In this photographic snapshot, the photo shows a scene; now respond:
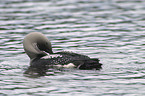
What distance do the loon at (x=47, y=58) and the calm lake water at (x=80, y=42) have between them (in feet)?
0.68

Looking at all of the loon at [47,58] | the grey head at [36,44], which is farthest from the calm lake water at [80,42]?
the grey head at [36,44]

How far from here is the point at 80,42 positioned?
1252cm

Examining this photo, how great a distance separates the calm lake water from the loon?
0.21 metres

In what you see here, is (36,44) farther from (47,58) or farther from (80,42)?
(80,42)

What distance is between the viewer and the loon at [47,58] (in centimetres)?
913

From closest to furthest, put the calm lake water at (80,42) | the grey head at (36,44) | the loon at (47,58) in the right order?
1. the calm lake water at (80,42)
2. the loon at (47,58)
3. the grey head at (36,44)

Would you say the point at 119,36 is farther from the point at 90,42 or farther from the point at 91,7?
the point at 91,7

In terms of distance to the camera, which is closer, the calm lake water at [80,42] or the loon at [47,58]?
the calm lake water at [80,42]

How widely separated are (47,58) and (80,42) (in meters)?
3.02

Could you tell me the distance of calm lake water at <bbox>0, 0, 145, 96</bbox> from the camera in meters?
7.90

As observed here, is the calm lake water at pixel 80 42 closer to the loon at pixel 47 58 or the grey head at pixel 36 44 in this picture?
the loon at pixel 47 58

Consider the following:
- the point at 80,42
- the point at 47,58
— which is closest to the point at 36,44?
the point at 47,58

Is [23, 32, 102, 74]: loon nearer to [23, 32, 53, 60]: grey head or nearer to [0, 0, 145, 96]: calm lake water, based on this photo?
[23, 32, 53, 60]: grey head

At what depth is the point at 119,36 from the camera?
43.2 feet
